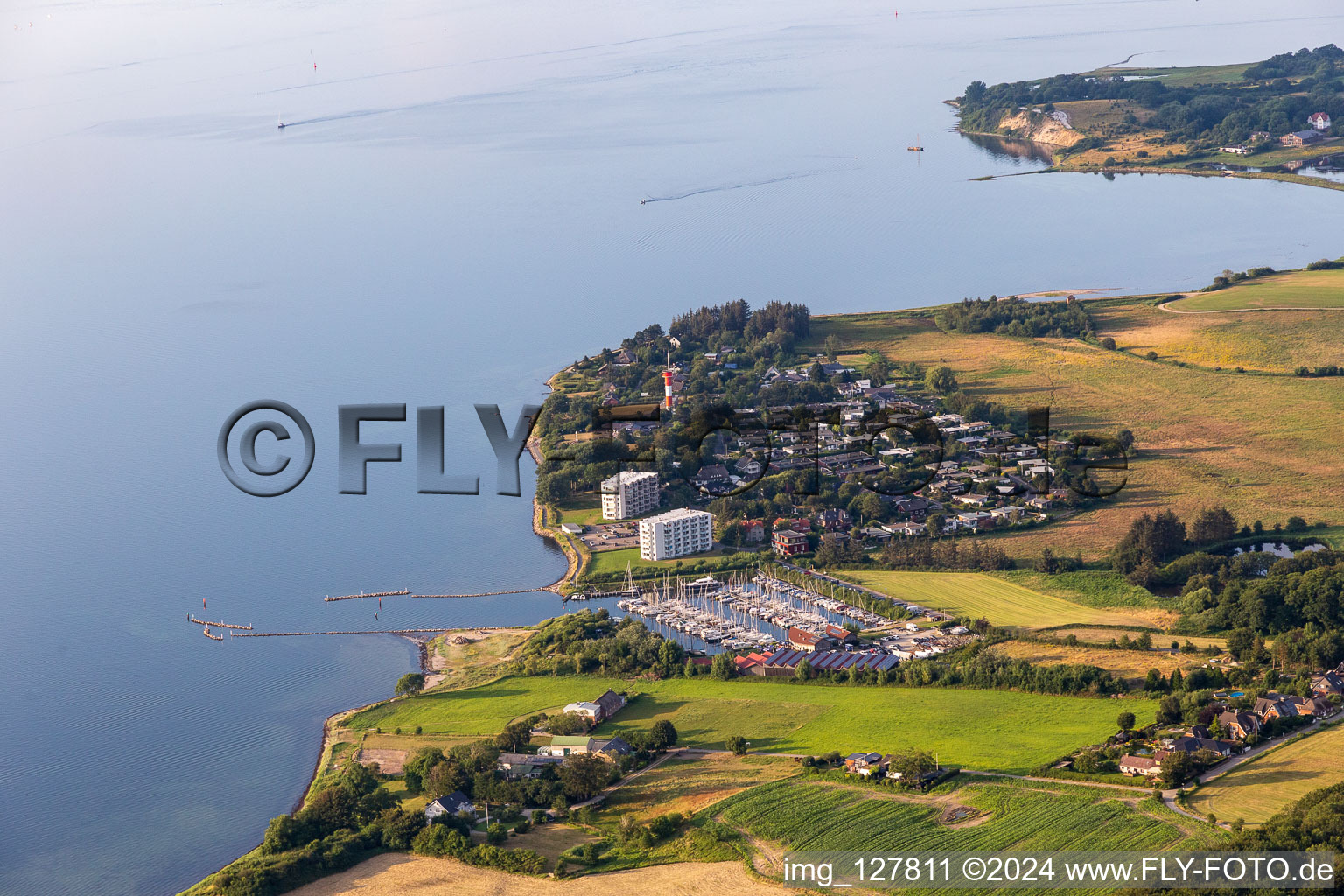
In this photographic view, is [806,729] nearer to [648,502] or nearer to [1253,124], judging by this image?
[648,502]

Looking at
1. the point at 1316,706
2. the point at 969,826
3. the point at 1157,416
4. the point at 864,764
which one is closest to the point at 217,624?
the point at 864,764

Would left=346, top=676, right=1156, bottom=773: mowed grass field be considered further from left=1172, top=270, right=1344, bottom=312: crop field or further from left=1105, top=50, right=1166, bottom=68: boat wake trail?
left=1105, top=50, right=1166, bottom=68: boat wake trail

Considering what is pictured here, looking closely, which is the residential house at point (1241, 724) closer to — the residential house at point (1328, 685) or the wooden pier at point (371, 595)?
the residential house at point (1328, 685)

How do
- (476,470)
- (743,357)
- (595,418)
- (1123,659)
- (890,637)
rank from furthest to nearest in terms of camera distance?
(743,357)
(595,418)
(476,470)
(890,637)
(1123,659)

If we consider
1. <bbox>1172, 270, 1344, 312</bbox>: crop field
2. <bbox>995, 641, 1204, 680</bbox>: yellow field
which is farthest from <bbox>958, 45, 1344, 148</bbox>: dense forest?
<bbox>995, 641, 1204, 680</bbox>: yellow field

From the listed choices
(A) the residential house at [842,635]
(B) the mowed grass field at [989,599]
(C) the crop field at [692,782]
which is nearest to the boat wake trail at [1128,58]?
(B) the mowed grass field at [989,599]

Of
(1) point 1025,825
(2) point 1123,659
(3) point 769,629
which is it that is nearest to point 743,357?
(3) point 769,629
